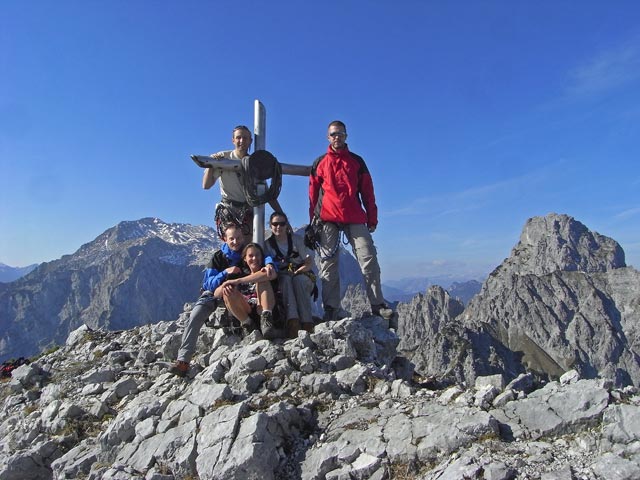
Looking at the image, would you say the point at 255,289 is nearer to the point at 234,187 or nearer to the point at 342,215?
the point at 342,215

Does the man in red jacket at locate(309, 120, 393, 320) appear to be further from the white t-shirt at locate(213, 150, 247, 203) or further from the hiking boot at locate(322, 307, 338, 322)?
the white t-shirt at locate(213, 150, 247, 203)

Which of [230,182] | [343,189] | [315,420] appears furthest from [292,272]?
[315,420]

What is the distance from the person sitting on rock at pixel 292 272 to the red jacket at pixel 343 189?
3.49ft

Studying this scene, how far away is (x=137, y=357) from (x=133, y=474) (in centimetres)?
628

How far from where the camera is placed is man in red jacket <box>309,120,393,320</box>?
37.5ft

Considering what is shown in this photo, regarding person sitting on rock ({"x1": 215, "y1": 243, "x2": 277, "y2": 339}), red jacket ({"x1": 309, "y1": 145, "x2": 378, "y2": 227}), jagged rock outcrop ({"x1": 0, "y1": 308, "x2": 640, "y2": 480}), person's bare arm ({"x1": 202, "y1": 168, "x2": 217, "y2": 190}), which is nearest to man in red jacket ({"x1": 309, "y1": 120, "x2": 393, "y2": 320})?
red jacket ({"x1": 309, "y1": 145, "x2": 378, "y2": 227})

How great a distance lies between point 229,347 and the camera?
10.9 meters

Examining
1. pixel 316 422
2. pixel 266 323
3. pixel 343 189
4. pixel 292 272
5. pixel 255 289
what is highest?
pixel 343 189

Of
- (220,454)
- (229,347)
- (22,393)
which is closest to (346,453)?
(220,454)

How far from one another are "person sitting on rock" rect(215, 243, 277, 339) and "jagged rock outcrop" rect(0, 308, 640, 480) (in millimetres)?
473

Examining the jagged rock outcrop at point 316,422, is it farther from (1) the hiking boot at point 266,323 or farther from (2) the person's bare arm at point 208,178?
(2) the person's bare arm at point 208,178

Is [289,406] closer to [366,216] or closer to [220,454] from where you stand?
[220,454]

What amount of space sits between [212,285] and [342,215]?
361cm

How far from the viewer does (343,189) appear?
452 inches
